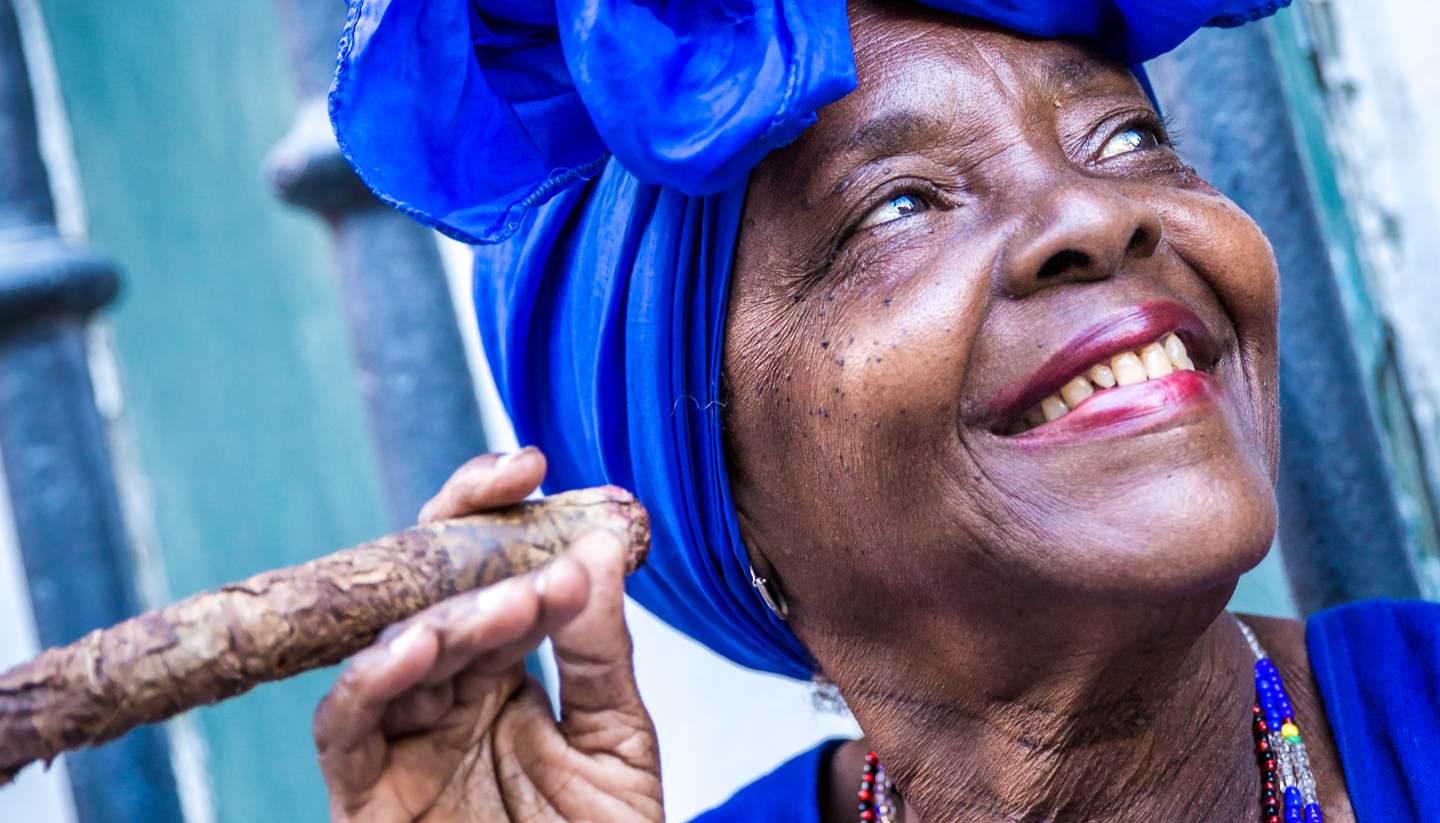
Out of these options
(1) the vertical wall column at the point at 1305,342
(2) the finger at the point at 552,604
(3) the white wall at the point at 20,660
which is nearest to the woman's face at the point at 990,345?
(2) the finger at the point at 552,604

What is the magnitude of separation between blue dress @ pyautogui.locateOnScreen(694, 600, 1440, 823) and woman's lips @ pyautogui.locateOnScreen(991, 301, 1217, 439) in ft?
2.18

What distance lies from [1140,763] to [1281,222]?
1295 millimetres

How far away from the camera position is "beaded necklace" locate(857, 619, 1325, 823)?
210 cm

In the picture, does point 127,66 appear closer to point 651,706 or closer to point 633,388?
point 651,706

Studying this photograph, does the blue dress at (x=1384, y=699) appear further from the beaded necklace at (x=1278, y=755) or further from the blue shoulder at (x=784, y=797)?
the blue shoulder at (x=784, y=797)

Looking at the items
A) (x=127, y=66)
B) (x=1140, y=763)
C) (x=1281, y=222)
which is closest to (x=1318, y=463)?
(x=1281, y=222)

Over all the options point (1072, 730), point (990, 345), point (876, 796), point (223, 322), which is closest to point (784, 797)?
point (876, 796)

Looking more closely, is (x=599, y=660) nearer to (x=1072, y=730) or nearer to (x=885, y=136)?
(x=1072, y=730)

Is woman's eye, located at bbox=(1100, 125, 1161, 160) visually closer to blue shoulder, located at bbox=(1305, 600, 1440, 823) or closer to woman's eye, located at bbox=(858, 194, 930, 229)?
woman's eye, located at bbox=(858, 194, 930, 229)

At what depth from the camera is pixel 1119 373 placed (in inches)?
72.6

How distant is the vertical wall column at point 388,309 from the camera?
126 inches

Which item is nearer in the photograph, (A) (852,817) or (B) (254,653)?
(B) (254,653)

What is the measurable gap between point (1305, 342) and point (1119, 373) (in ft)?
4.12

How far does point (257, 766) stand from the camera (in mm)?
4902
